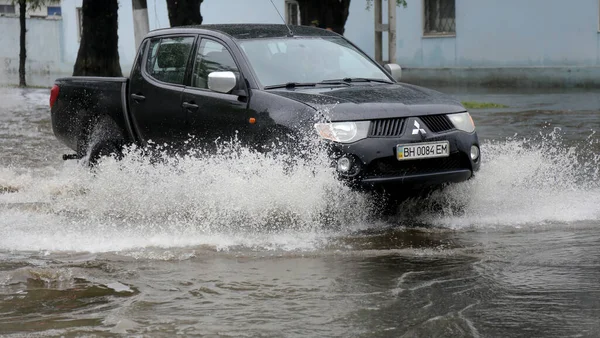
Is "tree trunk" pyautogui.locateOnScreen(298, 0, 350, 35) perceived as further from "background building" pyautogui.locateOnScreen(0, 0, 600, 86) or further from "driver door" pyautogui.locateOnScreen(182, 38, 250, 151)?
"driver door" pyautogui.locateOnScreen(182, 38, 250, 151)

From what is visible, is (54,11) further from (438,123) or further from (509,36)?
(438,123)

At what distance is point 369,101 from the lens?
744 cm

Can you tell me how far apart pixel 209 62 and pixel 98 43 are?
15.4 meters

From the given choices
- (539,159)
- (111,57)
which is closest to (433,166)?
(539,159)

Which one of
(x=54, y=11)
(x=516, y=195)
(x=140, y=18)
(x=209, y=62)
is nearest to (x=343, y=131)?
(x=209, y=62)

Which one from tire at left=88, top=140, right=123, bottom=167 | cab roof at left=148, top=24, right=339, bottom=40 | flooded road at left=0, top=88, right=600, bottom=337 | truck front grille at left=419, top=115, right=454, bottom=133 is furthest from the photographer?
tire at left=88, top=140, right=123, bottom=167

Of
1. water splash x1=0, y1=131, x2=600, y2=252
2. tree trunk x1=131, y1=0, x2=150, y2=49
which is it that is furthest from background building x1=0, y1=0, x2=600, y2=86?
water splash x1=0, y1=131, x2=600, y2=252

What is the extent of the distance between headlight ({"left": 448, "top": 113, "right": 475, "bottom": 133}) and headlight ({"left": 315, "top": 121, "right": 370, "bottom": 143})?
0.88 meters

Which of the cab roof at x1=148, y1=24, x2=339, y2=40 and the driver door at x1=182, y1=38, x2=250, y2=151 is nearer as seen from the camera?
the driver door at x1=182, y1=38, x2=250, y2=151

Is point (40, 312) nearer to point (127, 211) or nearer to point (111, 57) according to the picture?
point (127, 211)

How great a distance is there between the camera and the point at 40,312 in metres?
5.20

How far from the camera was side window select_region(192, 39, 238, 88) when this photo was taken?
8.23 meters

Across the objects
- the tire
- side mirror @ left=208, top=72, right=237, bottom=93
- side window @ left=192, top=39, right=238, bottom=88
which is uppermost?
side window @ left=192, top=39, right=238, bottom=88

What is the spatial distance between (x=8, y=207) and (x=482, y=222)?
4.24m
